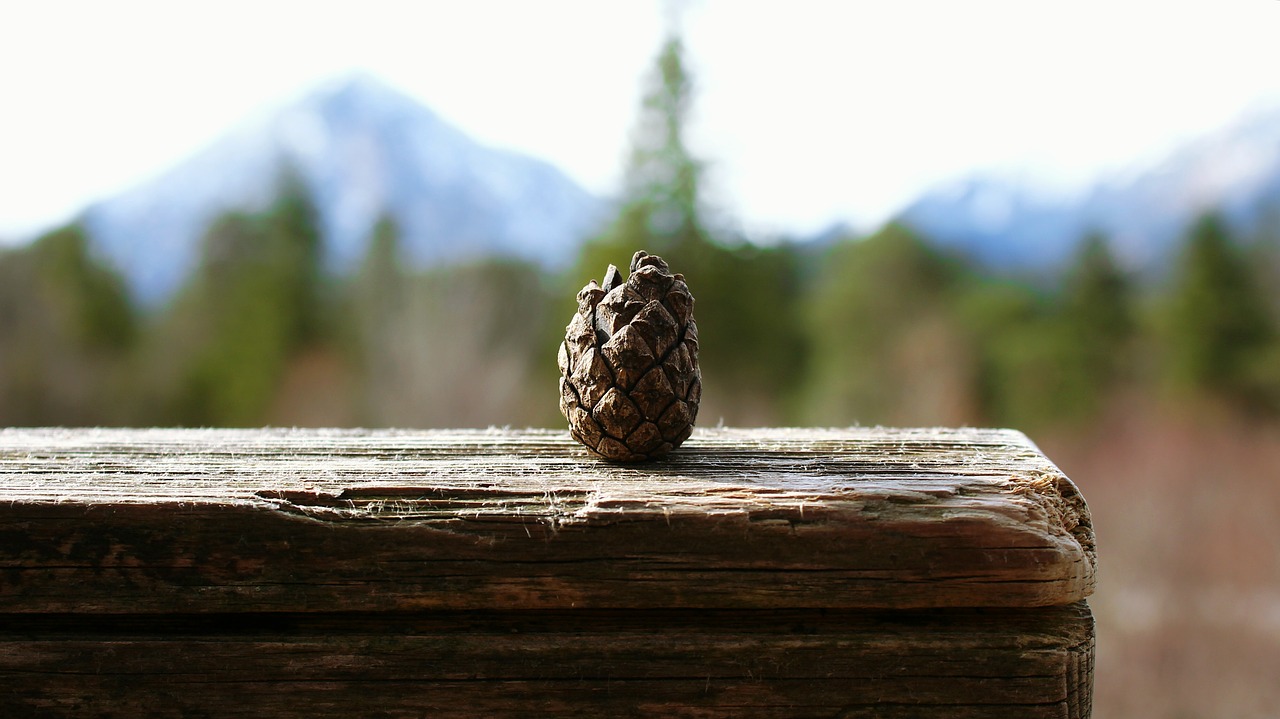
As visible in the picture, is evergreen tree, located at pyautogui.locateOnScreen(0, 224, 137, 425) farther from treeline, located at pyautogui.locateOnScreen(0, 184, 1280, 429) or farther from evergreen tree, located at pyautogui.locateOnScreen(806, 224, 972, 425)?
evergreen tree, located at pyautogui.locateOnScreen(806, 224, 972, 425)

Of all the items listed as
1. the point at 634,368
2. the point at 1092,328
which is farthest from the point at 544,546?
the point at 1092,328

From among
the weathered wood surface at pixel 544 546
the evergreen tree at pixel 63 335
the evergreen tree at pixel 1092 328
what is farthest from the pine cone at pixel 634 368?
the evergreen tree at pixel 63 335

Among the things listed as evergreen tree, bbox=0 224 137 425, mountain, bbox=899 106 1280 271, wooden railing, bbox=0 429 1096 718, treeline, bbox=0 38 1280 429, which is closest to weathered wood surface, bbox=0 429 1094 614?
wooden railing, bbox=0 429 1096 718

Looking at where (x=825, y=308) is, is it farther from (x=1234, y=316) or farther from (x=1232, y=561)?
(x=1232, y=561)

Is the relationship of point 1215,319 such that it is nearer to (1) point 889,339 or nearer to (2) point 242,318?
(1) point 889,339

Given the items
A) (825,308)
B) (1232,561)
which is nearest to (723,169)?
(825,308)

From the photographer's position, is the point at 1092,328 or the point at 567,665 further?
the point at 1092,328

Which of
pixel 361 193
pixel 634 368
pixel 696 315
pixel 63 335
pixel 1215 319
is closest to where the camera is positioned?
pixel 634 368

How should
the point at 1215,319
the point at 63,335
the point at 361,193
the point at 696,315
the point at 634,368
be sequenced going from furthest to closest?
the point at 361,193
the point at 63,335
the point at 696,315
the point at 1215,319
the point at 634,368

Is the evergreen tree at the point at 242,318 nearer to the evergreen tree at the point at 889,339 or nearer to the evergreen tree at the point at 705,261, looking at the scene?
the evergreen tree at the point at 705,261
